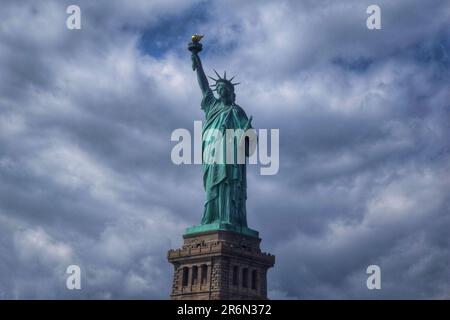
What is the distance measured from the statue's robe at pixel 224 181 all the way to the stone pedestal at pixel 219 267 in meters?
2.15

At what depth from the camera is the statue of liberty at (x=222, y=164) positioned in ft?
204

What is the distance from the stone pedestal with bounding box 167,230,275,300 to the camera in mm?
58375

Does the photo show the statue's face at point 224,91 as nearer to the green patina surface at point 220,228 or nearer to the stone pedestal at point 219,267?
the green patina surface at point 220,228

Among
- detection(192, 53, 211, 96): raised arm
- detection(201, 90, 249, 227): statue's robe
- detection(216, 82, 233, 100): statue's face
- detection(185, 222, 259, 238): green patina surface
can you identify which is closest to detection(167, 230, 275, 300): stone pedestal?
detection(185, 222, 259, 238): green patina surface

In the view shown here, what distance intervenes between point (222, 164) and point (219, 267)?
977 cm

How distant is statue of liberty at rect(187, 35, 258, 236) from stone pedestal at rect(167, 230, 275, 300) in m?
1.09

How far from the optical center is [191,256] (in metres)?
60.2

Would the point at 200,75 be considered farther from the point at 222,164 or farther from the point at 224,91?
the point at 222,164

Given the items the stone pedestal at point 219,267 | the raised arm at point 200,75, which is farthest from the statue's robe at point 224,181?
the raised arm at point 200,75

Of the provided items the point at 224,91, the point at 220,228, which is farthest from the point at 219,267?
the point at 224,91
